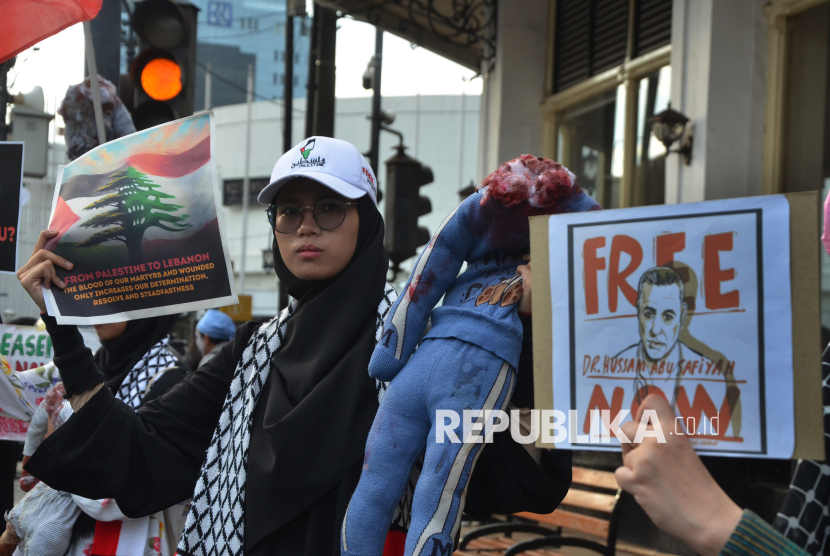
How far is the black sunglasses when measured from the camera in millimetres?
2176

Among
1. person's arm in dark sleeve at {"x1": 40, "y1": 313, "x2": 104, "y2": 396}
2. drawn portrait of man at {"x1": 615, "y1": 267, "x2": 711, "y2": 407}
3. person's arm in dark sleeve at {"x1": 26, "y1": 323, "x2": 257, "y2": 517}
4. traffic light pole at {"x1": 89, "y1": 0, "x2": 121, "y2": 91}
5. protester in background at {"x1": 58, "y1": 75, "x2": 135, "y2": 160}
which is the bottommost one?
person's arm in dark sleeve at {"x1": 26, "y1": 323, "x2": 257, "y2": 517}

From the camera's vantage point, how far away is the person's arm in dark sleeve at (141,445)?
223cm

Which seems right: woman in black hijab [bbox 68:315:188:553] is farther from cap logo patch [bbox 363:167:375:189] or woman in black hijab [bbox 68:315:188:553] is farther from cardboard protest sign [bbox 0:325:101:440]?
cap logo patch [bbox 363:167:375:189]

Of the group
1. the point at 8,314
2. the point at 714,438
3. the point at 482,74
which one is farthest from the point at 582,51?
the point at 8,314

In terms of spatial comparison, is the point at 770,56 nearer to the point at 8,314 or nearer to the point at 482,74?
the point at 482,74

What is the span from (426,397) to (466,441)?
0.41 feet

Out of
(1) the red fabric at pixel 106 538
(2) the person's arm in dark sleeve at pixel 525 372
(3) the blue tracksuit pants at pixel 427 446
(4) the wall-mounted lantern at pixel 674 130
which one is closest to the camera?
(3) the blue tracksuit pants at pixel 427 446

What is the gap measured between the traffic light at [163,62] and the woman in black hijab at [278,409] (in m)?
2.59

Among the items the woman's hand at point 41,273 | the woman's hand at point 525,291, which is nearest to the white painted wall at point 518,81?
the woman's hand at point 41,273

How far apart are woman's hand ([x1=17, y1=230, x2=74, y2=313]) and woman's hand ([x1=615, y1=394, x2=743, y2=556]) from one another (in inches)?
66.3

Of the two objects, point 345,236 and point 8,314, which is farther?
point 8,314

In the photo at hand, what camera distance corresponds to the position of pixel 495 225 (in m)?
1.90

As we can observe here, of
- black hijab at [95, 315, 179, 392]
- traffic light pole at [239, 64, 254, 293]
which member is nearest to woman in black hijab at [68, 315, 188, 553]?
black hijab at [95, 315, 179, 392]

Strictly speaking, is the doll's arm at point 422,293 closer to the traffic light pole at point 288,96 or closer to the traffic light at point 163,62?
the traffic light at point 163,62
